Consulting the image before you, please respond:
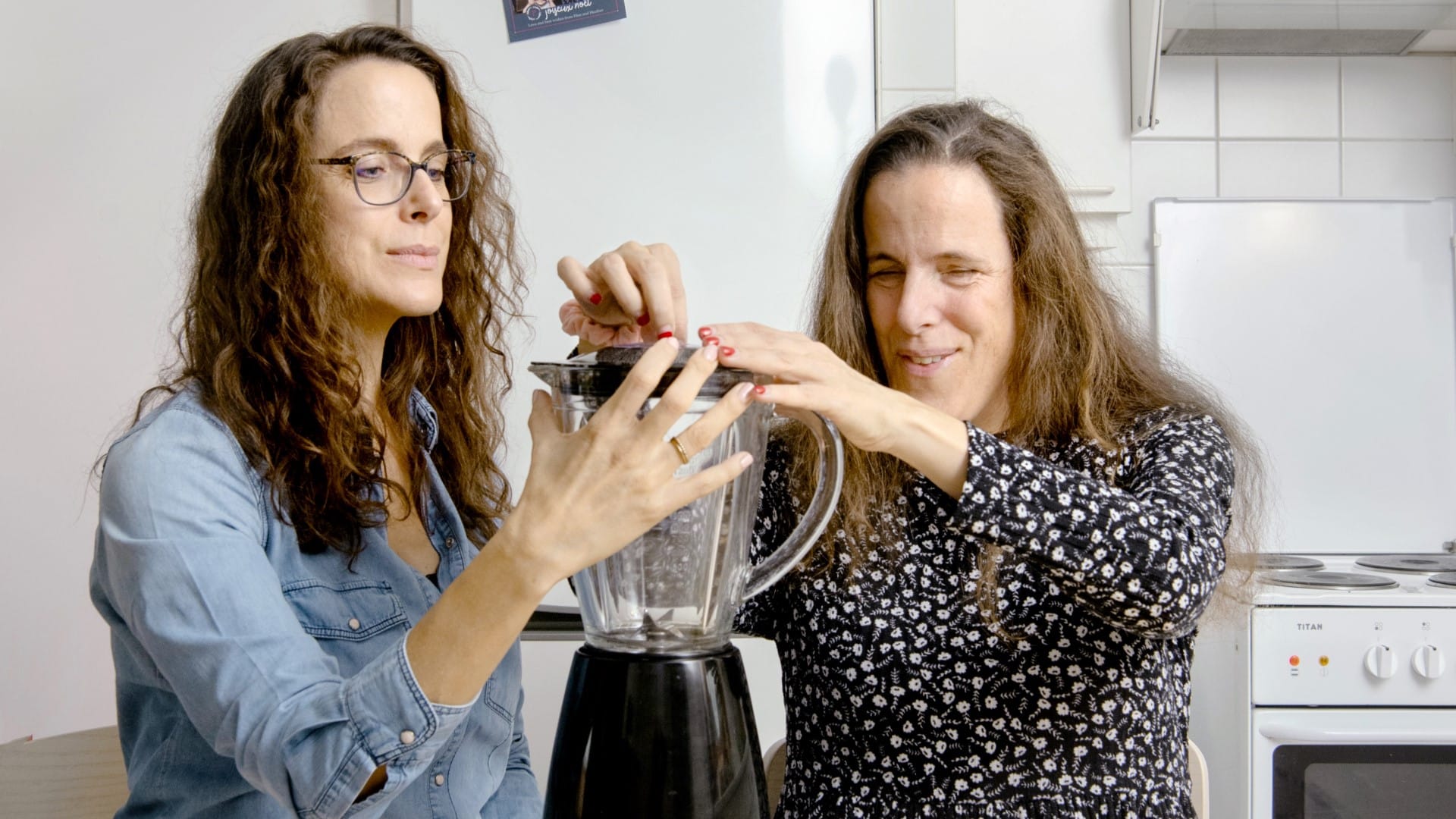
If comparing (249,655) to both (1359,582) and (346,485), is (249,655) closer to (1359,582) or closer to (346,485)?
(346,485)

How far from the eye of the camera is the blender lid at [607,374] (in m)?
0.63

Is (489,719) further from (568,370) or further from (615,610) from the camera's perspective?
(568,370)

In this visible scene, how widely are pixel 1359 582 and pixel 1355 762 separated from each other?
245mm

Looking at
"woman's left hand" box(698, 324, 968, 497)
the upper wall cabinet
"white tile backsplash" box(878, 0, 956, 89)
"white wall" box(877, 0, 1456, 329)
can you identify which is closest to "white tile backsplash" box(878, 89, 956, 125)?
"white tile backsplash" box(878, 0, 956, 89)

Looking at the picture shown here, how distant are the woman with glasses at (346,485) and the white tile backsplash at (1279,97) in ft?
4.91

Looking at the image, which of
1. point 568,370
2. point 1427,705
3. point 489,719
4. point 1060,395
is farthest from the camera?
point 1427,705

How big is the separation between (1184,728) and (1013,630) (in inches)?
7.0

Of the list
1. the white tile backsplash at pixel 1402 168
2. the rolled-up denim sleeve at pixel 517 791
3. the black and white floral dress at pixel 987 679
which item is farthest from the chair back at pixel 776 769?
the white tile backsplash at pixel 1402 168

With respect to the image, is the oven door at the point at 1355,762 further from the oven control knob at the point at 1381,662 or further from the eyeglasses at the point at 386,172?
the eyeglasses at the point at 386,172

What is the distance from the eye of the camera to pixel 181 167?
5.53ft

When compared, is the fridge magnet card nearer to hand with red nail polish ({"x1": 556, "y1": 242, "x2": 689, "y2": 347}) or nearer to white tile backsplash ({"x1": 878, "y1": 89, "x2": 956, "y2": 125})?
white tile backsplash ({"x1": 878, "y1": 89, "x2": 956, "y2": 125})

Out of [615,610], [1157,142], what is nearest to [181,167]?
[615,610]

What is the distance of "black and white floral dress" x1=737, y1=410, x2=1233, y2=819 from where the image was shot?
35.5 inches

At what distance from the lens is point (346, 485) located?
0.81 m
